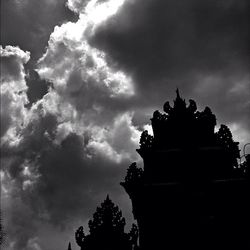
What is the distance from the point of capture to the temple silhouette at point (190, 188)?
2520 cm

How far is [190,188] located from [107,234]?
749 cm

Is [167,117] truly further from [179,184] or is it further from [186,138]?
[179,184]

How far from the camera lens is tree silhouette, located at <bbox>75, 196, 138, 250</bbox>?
2595cm

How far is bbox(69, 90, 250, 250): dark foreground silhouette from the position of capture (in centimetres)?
2525

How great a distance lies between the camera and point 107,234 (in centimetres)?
2641

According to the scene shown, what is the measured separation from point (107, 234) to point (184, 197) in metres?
6.71

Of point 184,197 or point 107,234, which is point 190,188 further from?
point 107,234

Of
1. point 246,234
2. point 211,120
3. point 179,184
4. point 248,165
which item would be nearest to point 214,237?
point 246,234

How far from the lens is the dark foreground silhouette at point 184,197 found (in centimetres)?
2525

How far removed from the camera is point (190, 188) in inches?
1067

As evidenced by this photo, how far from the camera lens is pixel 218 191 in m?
26.8

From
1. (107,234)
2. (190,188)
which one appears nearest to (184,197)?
(190,188)

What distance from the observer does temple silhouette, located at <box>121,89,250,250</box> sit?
2520 centimetres

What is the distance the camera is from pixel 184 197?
2683 cm
